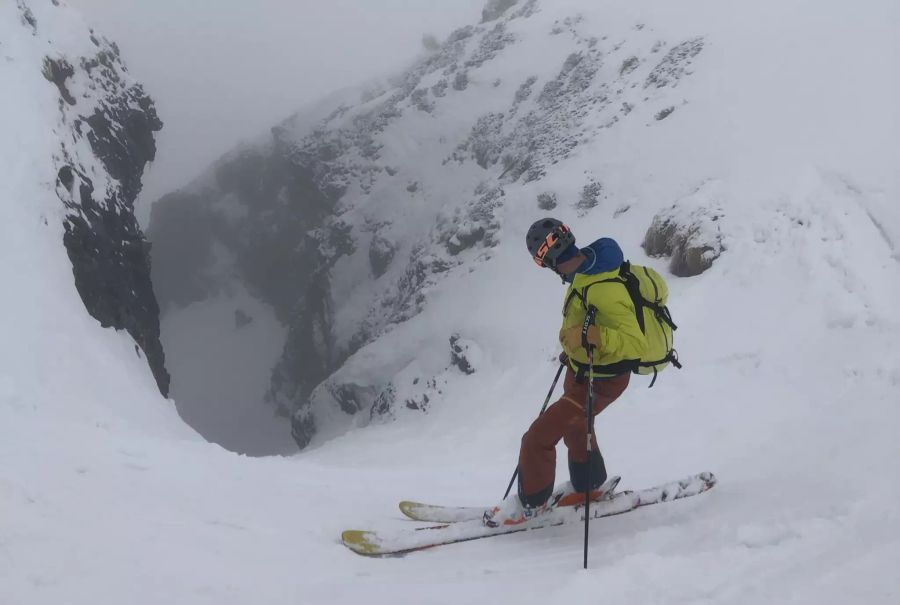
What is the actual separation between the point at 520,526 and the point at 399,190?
50.9 meters

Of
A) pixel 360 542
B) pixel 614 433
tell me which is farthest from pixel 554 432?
pixel 614 433

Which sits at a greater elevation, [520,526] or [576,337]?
[576,337]

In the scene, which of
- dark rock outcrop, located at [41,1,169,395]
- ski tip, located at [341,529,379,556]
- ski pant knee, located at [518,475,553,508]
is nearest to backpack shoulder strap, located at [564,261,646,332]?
ski pant knee, located at [518,475,553,508]

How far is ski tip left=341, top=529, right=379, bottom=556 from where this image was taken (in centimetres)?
452

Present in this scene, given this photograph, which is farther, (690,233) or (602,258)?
(690,233)

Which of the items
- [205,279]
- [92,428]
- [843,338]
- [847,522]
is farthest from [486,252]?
[205,279]

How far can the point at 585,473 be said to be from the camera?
15.0ft

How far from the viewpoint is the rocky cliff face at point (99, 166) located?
70.7 ft

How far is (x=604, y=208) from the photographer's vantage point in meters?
26.5

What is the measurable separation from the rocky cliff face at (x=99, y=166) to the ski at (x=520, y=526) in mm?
19166

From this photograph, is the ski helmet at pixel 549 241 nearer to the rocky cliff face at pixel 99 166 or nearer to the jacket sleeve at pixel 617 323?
the jacket sleeve at pixel 617 323

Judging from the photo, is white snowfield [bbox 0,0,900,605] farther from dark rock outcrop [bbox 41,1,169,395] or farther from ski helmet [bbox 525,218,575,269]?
ski helmet [bbox 525,218,575,269]

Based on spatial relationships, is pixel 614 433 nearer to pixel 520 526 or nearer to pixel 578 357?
pixel 520 526

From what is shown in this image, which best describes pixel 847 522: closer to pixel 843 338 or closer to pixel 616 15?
pixel 843 338
